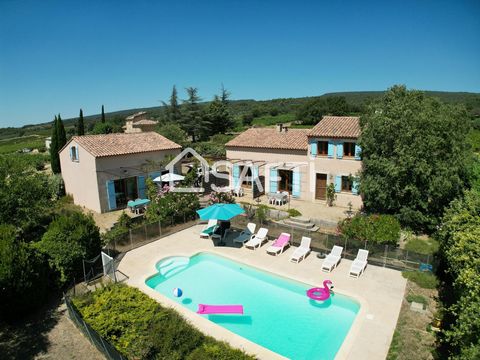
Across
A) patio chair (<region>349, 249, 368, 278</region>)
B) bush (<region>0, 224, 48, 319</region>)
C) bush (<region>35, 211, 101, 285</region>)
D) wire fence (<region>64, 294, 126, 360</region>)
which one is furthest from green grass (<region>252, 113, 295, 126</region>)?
wire fence (<region>64, 294, 126, 360</region>)

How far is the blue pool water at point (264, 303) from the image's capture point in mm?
10062

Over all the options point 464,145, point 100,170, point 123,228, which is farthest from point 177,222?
point 464,145

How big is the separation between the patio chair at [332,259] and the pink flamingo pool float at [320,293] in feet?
4.81

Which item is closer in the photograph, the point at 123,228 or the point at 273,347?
the point at 273,347

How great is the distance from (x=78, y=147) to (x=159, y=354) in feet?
63.8

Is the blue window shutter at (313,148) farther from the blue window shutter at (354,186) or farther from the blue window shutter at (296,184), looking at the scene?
the blue window shutter at (354,186)

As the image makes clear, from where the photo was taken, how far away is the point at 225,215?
1589cm

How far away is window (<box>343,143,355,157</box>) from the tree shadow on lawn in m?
18.8

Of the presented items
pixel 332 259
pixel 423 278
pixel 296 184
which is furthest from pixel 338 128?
pixel 423 278

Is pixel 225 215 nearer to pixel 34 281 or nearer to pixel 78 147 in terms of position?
pixel 34 281

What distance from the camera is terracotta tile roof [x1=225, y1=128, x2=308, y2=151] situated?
2488 centimetres

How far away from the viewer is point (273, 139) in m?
26.4

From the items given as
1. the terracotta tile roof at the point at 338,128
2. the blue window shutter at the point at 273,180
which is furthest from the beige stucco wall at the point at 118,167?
the terracotta tile roof at the point at 338,128

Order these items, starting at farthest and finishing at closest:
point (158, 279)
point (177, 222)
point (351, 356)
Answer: point (177, 222) < point (158, 279) < point (351, 356)
